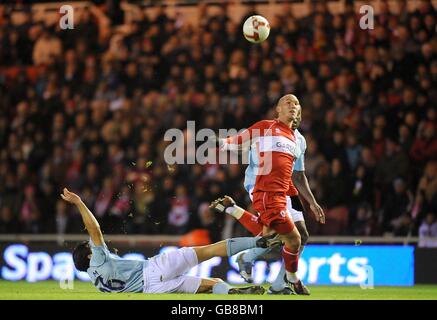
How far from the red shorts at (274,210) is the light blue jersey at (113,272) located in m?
1.31

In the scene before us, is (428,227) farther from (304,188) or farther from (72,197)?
(72,197)

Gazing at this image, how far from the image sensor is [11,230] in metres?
15.9

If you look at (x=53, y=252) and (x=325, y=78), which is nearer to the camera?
(x=53, y=252)

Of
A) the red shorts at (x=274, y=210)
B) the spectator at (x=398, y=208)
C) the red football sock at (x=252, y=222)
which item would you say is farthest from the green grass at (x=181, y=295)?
the spectator at (x=398, y=208)

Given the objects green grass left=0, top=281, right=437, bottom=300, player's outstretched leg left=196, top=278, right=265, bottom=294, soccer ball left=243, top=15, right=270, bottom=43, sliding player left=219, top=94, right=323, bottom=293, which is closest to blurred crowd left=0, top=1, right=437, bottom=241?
green grass left=0, top=281, right=437, bottom=300

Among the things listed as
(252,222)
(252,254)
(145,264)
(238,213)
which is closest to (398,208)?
(252,222)

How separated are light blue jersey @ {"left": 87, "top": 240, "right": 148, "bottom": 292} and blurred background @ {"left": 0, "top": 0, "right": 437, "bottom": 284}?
4296 mm

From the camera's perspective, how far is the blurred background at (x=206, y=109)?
49.1ft

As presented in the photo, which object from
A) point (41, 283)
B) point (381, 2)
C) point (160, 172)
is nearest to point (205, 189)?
point (160, 172)

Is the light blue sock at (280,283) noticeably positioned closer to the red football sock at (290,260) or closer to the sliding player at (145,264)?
the red football sock at (290,260)

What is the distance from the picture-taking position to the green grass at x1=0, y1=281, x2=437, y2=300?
1018cm

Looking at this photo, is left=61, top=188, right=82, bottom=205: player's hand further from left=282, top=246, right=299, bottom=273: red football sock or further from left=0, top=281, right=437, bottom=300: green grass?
left=282, top=246, right=299, bottom=273: red football sock
